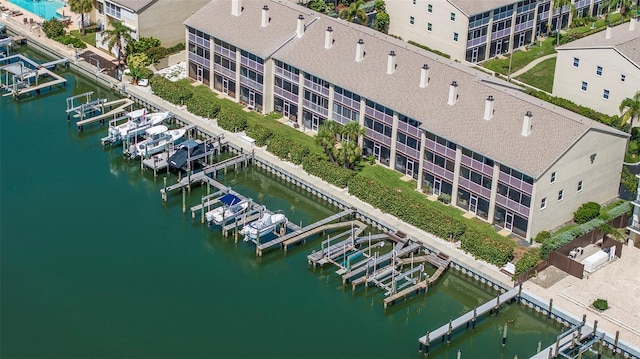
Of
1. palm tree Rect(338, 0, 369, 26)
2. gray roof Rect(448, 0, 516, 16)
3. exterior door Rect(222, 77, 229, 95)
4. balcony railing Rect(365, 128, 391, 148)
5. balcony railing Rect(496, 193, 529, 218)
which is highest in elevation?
gray roof Rect(448, 0, 516, 16)

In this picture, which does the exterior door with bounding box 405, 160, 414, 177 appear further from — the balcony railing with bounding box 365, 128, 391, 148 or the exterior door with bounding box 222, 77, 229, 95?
the exterior door with bounding box 222, 77, 229, 95

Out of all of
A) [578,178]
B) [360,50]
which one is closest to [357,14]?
[360,50]

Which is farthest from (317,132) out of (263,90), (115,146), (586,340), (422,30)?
(586,340)

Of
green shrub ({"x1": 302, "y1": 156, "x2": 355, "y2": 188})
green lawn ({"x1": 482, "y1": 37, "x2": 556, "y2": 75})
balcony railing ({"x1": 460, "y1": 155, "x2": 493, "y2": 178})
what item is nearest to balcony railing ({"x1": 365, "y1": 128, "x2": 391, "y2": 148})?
green shrub ({"x1": 302, "y1": 156, "x2": 355, "y2": 188})

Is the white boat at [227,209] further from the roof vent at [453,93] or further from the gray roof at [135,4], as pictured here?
the gray roof at [135,4]

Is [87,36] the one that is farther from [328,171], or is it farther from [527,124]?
[527,124]
